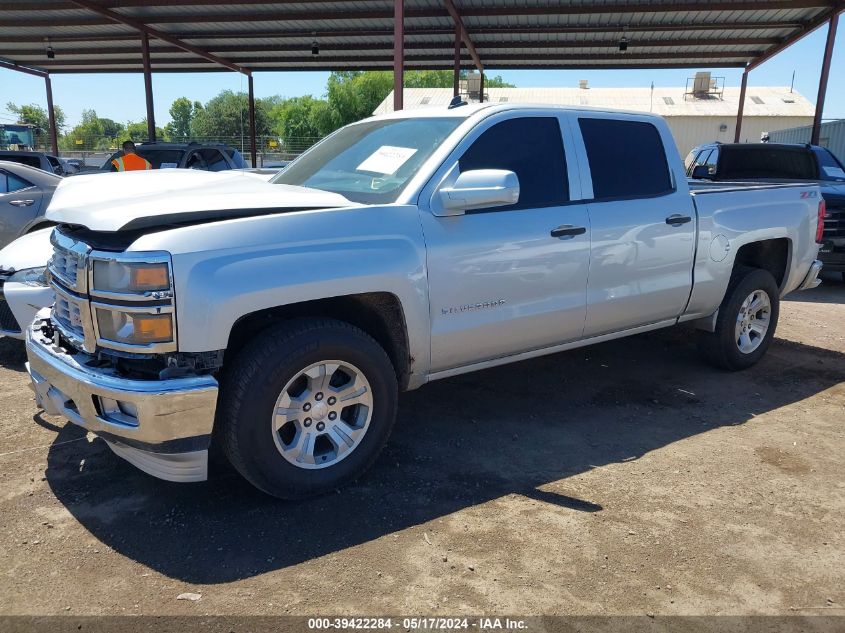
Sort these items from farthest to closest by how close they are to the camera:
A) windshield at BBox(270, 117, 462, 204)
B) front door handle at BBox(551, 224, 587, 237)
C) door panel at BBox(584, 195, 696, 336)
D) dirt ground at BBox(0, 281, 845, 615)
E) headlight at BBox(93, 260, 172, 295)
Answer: door panel at BBox(584, 195, 696, 336) < front door handle at BBox(551, 224, 587, 237) < windshield at BBox(270, 117, 462, 204) < headlight at BBox(93, 260, 172, 295) < dirt ground at BBox(0, 281, 845, 615)

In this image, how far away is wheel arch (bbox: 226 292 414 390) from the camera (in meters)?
3.33

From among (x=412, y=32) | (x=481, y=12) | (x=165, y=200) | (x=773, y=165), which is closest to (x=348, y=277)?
(x=165, y=200)

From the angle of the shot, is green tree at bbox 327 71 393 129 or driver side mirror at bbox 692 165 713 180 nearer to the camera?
driver side mirror at bbox 692 165 713 180

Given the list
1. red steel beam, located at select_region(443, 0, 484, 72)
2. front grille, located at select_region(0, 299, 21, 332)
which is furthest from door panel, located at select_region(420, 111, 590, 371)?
red steel beam, located at select_region(443, 0, 484, 72)

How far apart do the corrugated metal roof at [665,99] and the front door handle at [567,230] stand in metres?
39.0

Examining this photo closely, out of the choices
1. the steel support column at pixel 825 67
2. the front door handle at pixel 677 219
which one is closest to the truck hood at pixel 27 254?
the front door handle at pixel 677 219

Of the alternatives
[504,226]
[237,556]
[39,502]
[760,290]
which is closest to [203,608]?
[237,556]

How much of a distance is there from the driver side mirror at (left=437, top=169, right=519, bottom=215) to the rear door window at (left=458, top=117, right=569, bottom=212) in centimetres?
37

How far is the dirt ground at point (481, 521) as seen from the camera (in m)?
2.72

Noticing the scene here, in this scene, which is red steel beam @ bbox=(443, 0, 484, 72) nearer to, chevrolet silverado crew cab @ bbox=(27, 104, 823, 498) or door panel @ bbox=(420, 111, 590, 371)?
chevrolet silverado crew cab @ bbox=(27, 104, 823, 498)

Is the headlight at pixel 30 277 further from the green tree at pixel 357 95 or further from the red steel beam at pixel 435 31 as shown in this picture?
the green tree at pixel 357 95

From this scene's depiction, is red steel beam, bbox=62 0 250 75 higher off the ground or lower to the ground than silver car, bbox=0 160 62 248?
higher

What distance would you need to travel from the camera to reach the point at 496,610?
2621mm

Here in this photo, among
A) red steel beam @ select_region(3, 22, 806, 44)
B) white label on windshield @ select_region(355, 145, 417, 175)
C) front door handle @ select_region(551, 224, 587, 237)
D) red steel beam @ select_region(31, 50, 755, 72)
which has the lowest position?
front door handle @ select_region(551, 224, 587, 237)
